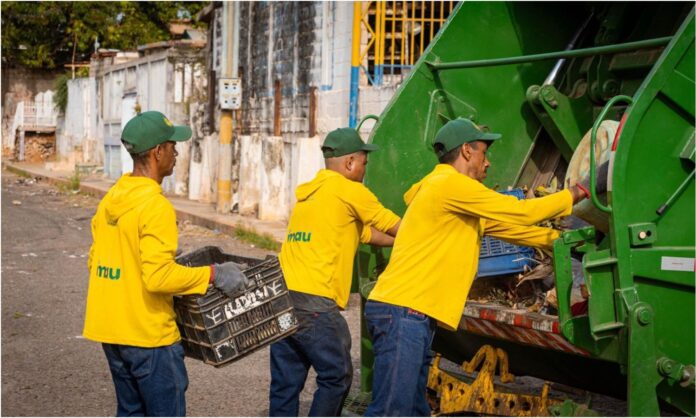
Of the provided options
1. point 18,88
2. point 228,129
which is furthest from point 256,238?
point 18,88

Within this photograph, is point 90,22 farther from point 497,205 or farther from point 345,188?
point 497,205

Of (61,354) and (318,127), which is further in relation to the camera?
(318,127)

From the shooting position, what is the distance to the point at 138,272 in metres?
4.01

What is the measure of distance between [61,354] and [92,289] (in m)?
3.38

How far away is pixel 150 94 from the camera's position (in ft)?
75.9

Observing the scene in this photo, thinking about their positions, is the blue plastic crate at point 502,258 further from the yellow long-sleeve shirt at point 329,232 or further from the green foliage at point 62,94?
the green foliage at point 62,94

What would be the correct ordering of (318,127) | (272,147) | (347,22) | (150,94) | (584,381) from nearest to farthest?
(584,381), (347,22), (318,127), (272,147), (150,94)

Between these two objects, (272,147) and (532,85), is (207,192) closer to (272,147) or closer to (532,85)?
(272,147)

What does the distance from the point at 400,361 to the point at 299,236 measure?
949 mm

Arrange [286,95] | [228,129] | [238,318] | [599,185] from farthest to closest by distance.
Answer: [228,129] → [286,95] → [599,185] → [238,318]

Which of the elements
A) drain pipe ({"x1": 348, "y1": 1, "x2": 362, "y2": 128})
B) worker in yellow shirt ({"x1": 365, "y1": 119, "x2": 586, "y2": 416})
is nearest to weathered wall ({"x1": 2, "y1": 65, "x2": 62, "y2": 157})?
drain pipe ({"x1": 348, "y1": 1, "x2": 362, "y2": 128})

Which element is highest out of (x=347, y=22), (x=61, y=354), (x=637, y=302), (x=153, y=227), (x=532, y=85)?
(x=347, y=22)

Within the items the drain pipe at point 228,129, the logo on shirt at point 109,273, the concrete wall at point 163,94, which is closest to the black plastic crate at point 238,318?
the logo on shirt at point 109,273

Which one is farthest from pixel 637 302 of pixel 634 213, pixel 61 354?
pixel 61 354
